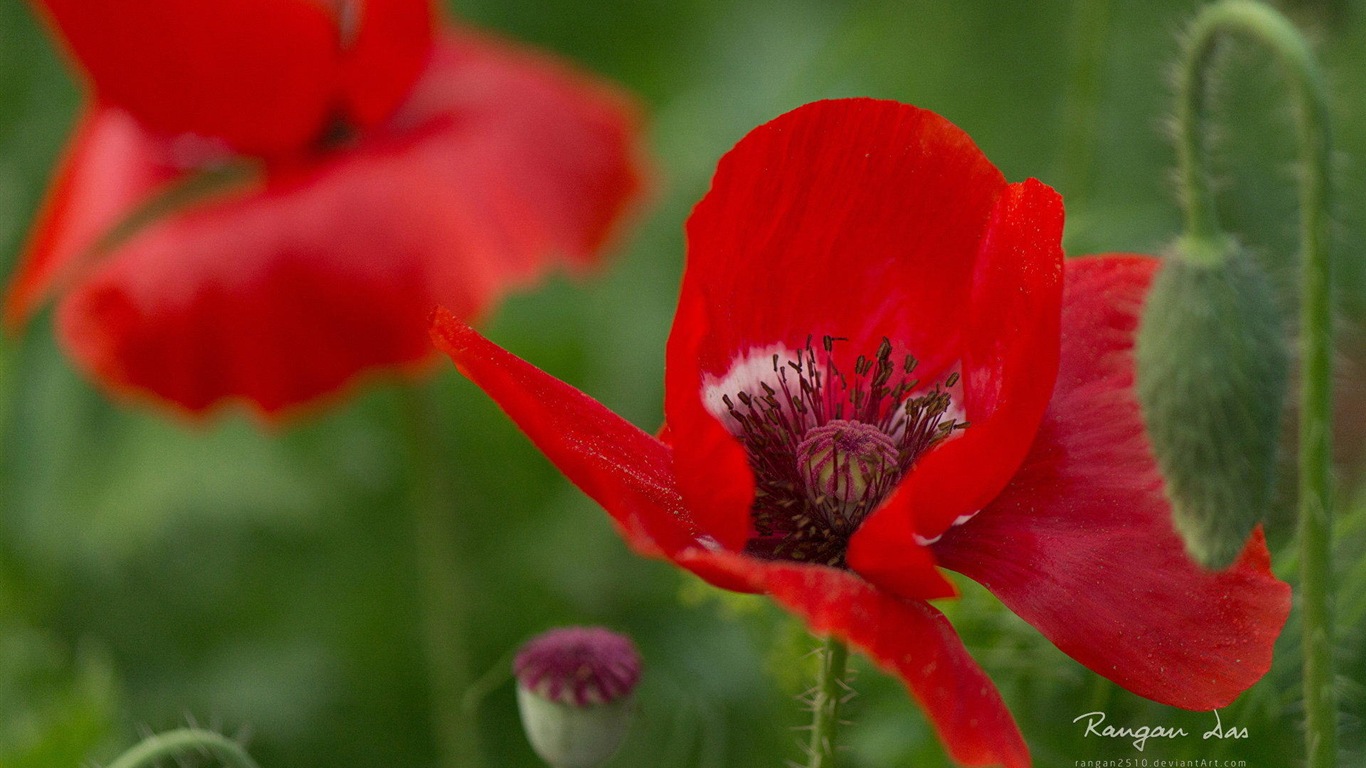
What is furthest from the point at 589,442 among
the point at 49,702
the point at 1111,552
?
the point at 49,702

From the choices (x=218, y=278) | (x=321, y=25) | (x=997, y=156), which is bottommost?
(x=218, y=278)

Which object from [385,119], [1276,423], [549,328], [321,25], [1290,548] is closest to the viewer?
[1276,423]

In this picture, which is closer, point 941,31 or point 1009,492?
point 1009,492

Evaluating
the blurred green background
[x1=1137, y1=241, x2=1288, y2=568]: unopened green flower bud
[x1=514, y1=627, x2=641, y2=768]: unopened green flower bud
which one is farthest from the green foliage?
[x1=1137, y1=241, x2=1288, y2=568]: unopened green flower bud

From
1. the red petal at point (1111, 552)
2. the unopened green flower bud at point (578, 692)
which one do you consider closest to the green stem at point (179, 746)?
the unopened green flower bud at point (578, 692)

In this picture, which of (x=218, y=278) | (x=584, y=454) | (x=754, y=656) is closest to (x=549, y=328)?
(x=754, y=656)

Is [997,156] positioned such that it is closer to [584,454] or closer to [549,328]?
[549,328]

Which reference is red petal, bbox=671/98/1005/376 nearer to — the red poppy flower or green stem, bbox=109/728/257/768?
the red poppy flower

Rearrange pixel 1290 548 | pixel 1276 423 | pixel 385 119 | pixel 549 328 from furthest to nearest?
pixel 549 328
pixel 385 119
pixel 1290 548
pixel 1276 423
